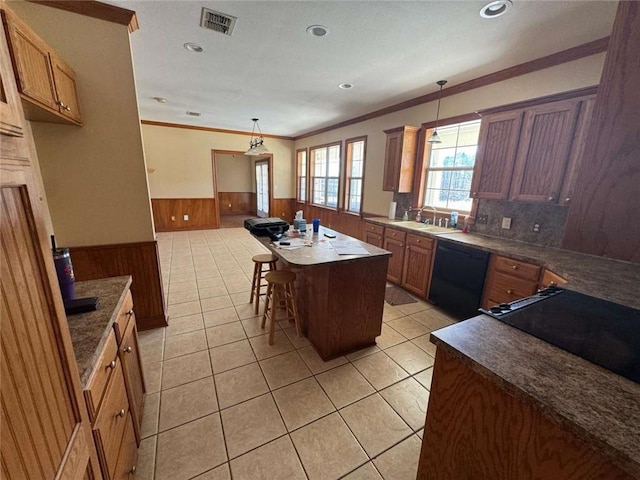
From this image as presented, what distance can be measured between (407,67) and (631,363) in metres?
2.96

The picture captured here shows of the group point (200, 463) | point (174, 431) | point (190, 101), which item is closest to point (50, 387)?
point (200, 463)

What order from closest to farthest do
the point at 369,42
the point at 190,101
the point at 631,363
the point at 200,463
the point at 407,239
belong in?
the point at 631,363 → the point at 200,463 → the point at 369,42 → the point at 407,239 → the point at 190,101

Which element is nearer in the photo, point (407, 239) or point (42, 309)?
point (42, 309)

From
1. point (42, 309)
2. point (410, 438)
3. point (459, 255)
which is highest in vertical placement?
point (42, 309)

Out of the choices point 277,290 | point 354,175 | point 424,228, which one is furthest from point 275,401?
point 354,175

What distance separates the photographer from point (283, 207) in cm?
791

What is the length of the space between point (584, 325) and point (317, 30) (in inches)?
103

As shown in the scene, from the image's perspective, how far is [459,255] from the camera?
2736 mm

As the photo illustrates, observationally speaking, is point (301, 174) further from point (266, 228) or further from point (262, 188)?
point (266, 228)

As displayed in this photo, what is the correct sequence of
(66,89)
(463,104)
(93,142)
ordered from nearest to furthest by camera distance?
(66,89), (93,142), (463,104)

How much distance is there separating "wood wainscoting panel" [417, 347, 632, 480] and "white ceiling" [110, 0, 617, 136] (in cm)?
234

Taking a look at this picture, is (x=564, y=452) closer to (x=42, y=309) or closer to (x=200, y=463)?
(x=42, y=309)

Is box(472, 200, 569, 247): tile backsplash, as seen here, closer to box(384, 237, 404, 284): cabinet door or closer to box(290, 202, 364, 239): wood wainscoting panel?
box(384, 237, 404, 284): cabinet door

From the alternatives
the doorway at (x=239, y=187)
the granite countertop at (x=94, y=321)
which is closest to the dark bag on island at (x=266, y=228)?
the granite countertop at (x=94, y=321)
